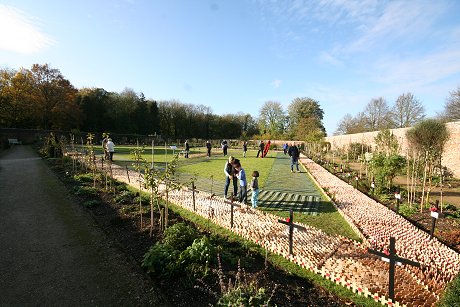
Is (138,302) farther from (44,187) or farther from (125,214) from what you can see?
(44,187)

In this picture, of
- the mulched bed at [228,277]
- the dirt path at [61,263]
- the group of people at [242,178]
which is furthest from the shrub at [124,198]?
the group of people at [242,178]

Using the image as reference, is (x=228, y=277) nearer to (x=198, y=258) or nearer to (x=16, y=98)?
(x=198, y=258)

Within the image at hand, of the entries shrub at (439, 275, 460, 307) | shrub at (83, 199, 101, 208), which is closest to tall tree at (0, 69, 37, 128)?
shrub at (83, 199, 101, 208)

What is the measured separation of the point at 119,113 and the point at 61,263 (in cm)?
5026

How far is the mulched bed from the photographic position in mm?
3883

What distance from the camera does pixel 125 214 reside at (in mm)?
7676

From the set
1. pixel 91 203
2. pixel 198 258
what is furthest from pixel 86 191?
pixel 198 258

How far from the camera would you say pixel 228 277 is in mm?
4387

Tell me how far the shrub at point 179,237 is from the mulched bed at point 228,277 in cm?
59

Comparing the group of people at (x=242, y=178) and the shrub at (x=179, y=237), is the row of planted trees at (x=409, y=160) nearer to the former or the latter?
the group of people at (x=242, y=178)

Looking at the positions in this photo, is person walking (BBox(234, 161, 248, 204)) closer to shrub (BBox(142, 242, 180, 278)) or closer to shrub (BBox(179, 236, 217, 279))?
shrub (BBox(179, 236, 217, 279))

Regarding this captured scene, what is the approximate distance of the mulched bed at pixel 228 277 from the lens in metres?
3.88

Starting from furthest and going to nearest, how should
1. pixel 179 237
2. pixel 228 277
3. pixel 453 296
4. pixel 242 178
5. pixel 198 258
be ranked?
pixel 242 178 → pixel 179 237 → pixel 198 258 → pixel 228 277 → pixel 453 296

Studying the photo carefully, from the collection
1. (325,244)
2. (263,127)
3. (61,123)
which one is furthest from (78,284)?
(263,127)
